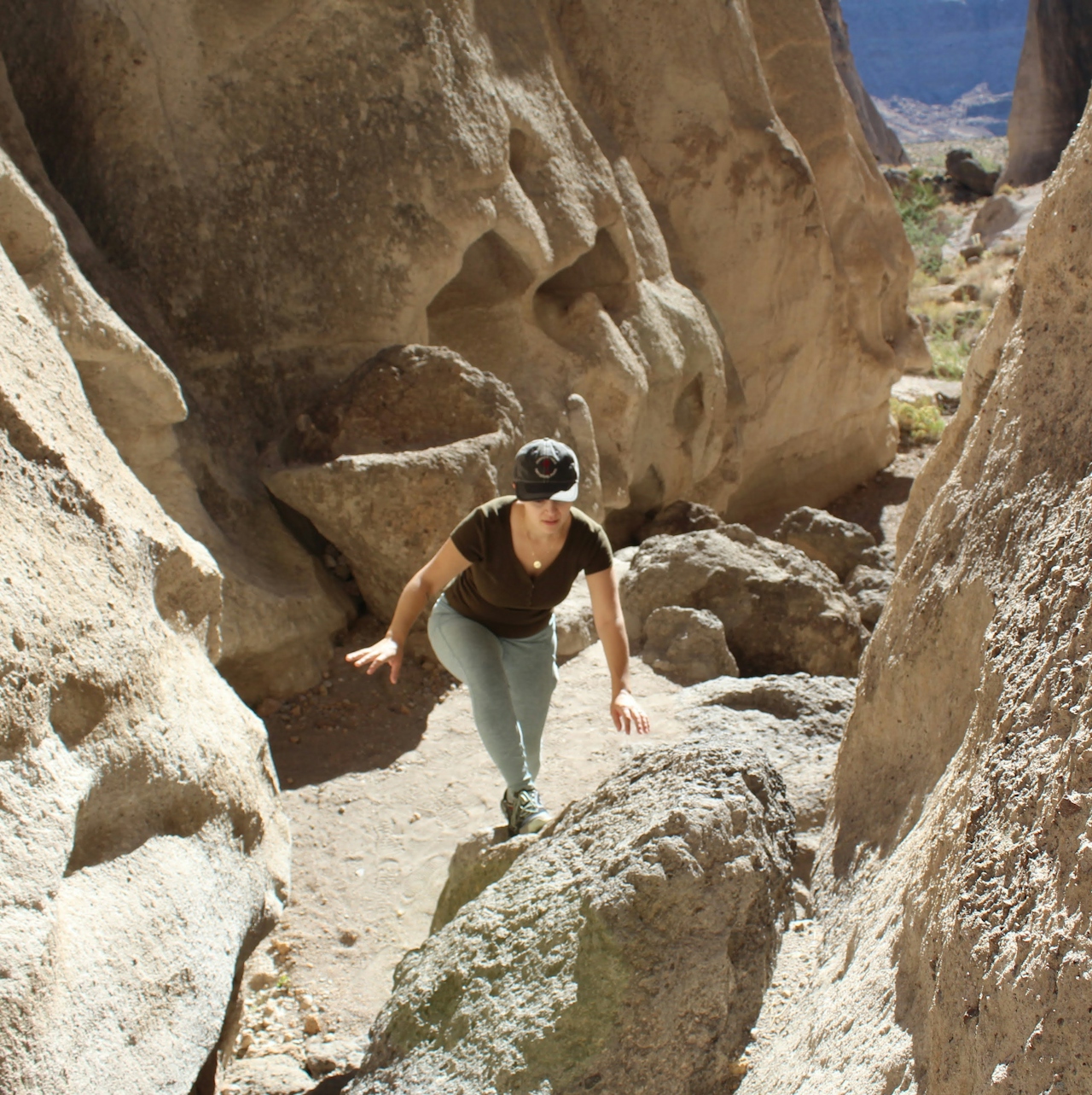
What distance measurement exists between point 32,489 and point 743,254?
6995 mm

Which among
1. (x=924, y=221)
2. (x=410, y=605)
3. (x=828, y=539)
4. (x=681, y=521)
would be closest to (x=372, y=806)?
(x=410, y=605)

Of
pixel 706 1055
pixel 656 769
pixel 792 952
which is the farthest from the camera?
pixel 656 769

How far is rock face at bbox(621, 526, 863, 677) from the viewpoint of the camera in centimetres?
486

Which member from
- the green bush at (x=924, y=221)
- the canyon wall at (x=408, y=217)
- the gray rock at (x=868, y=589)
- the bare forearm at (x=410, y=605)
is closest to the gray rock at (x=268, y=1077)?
the bare forearm at (x=410, y=605)

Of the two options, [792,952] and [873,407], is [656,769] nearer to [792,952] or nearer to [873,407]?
[792,952]

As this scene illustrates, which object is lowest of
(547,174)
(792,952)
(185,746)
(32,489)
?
(792,952)

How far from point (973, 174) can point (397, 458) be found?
78.2ft

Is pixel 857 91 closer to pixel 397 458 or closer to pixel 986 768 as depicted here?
pixel 397 458

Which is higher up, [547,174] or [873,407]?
[547,174]

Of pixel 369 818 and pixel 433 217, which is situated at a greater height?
pixel 433 217

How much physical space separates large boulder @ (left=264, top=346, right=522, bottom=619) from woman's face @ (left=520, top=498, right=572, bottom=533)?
6.31 feet

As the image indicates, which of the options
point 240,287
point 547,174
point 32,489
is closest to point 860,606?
point 547,174

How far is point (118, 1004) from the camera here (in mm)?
1876

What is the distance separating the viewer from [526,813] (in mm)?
2824
